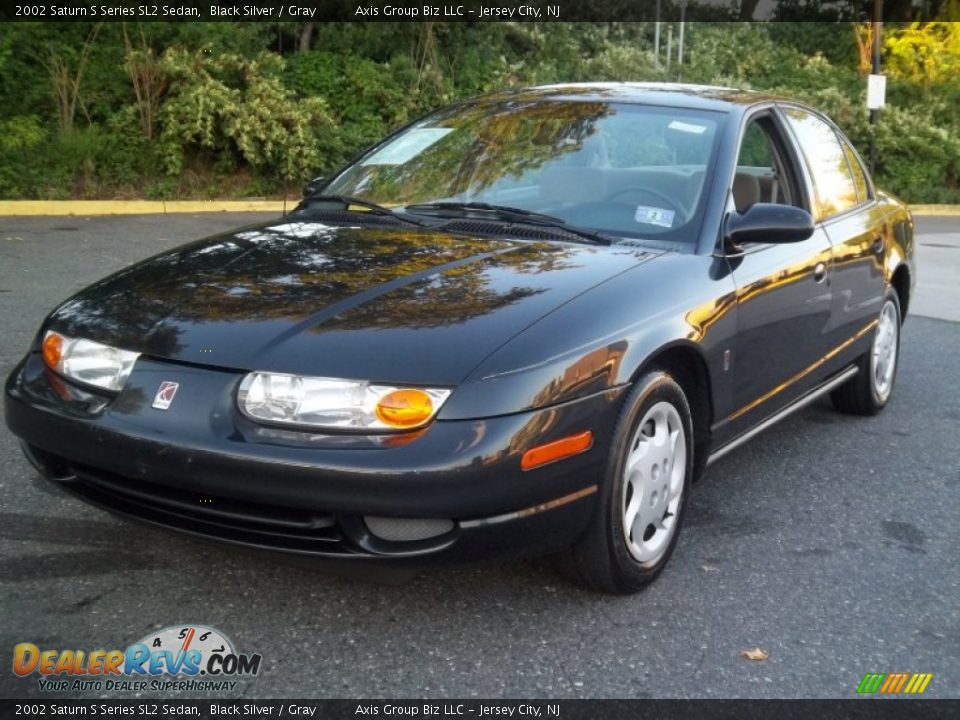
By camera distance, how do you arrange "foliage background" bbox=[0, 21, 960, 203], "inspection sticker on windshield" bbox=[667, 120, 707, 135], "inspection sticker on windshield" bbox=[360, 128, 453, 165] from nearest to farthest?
"inspection sticker on windshield" bbox=[667, 120, 707, 135] → "inspection sticker on windshield" bbox=[360, 128, 453, 165] → "foliage background" bbox=[0, 21, 960, 203]

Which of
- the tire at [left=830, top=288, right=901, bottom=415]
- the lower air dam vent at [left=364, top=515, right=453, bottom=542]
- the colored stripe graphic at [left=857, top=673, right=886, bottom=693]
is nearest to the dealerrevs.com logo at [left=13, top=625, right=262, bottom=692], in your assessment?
the lower air dam vent at [left=364, top=515, right=453, bottom=542]

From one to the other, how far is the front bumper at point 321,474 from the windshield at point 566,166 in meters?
1.09

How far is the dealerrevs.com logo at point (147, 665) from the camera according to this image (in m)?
2.74

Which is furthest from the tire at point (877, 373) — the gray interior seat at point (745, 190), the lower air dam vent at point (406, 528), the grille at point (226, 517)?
the grille at point (226, 517)

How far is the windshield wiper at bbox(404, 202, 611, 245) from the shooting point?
3768 millimetres

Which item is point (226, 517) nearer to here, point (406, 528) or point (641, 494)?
point (406, 528)

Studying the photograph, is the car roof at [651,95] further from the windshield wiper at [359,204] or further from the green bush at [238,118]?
the green bush at [238,118]

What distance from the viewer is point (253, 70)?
1578 cm

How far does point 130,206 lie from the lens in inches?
550

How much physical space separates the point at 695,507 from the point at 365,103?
14497mm

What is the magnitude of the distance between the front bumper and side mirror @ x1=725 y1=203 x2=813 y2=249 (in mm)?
1066

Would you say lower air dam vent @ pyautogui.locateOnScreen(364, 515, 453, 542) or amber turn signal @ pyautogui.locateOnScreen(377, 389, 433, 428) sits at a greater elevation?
amber turn signal @ pyautogui.locateOnScreen(377, 389, 433, 428)

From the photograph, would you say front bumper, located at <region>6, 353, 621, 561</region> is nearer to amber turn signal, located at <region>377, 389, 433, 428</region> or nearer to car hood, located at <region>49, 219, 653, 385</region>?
amber turn signal, located at <region>377, 389, 433, 428</region>

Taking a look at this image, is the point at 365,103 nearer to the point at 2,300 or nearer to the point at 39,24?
the point at 39,24
